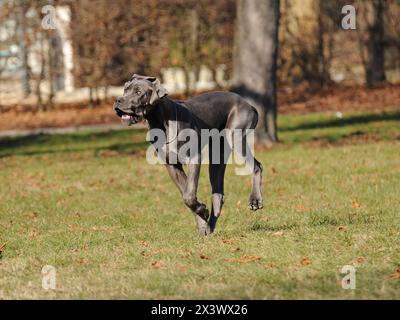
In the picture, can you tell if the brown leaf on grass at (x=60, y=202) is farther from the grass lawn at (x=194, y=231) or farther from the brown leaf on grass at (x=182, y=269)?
the brown leaf on grass at (x=182, y=269)

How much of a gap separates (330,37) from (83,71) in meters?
8.73

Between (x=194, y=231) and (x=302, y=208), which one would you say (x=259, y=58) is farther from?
(x=194, y=231)

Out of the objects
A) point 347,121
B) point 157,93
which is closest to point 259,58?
point 347,121

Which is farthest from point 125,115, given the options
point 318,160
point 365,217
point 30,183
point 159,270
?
point 318,160

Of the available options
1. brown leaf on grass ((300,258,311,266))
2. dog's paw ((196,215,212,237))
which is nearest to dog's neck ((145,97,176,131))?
dog's paw ((196,215,212,237))

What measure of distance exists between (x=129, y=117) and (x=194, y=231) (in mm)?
1941

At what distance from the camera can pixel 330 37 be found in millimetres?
31344

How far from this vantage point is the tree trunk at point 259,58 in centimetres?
1869

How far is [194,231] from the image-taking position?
9859mm

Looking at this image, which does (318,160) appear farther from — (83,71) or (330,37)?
(330,37)
